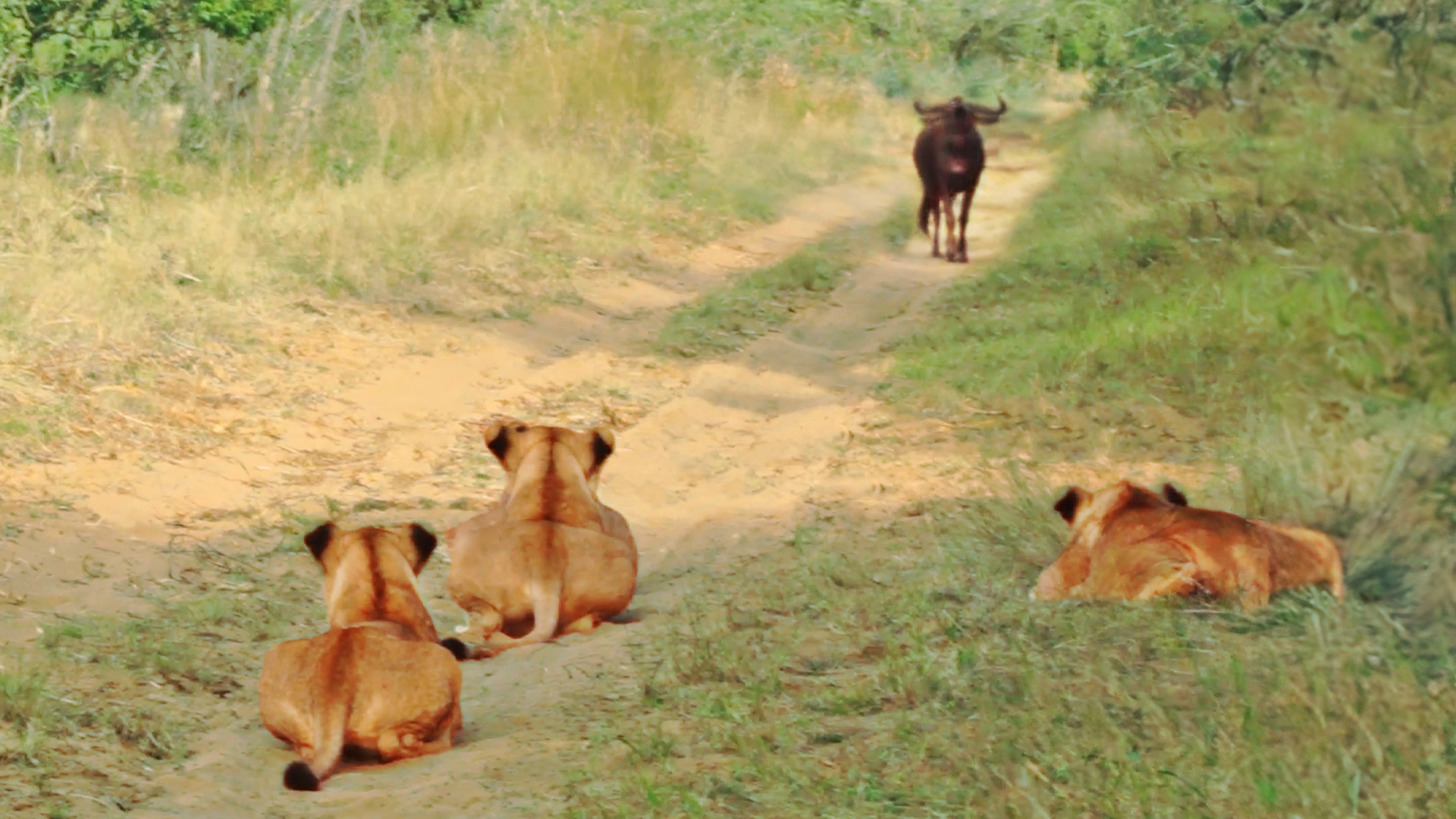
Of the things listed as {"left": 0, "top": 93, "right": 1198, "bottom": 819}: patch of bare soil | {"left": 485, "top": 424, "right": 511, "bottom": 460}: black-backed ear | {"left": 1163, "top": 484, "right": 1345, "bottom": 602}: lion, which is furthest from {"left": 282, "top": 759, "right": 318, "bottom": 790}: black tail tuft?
{"left": 1163, "top": 484, "right": 1345, "bottom": 602}: lion

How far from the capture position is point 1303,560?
4.95 meters

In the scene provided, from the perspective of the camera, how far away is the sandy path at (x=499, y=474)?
454cm

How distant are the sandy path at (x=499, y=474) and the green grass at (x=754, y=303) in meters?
0.19

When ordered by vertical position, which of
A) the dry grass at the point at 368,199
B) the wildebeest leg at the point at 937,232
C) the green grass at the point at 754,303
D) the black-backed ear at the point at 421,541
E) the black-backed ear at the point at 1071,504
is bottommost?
the wildebeest leg at the point at 937,232

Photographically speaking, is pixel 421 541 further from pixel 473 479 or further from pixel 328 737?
pixel 473 479

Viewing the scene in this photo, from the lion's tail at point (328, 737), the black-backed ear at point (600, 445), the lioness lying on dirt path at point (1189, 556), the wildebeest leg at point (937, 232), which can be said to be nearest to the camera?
the lion's tail at point (328, 737)

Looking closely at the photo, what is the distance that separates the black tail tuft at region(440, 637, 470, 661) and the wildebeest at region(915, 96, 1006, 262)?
9.46m

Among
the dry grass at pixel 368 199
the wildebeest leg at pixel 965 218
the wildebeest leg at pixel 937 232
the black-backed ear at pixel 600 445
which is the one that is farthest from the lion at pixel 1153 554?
the wildebeest leg at pixel 937 232

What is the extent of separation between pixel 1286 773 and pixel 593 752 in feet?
5.50

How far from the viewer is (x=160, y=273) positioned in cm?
1005

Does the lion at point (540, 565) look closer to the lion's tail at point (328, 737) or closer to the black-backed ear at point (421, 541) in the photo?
the black-backed ear at point (421, 541)

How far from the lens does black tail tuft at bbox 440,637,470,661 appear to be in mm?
5418

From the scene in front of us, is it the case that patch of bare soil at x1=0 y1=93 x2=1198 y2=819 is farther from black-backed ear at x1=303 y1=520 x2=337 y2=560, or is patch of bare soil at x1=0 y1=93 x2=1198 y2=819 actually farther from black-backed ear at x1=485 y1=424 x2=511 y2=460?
black-backed ear at x1=485 y1=424 x2=511 y2=460

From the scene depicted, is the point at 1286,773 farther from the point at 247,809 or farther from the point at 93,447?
the point at 93,447
